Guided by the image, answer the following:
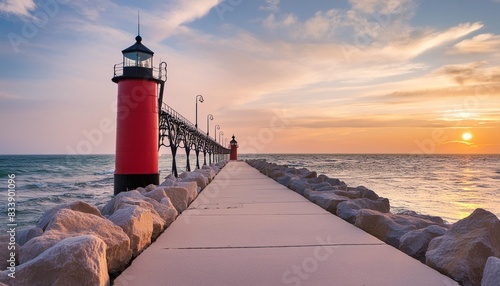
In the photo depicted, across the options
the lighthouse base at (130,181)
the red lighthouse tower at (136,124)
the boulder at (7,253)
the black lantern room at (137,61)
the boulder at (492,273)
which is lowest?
the lighthouse base at (130,181)

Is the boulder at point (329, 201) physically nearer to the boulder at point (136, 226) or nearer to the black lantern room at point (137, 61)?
the boulder at point (136, 226)

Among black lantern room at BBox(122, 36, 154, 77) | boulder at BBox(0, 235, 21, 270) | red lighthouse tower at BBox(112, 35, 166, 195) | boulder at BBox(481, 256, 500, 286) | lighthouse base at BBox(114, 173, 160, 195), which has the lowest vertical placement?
lighthouse base at BBox(114, 173, 160, 195)

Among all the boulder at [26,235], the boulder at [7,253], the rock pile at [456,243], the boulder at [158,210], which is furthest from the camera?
the boulder at [158,210]

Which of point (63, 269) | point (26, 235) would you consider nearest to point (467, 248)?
point (63, 269)

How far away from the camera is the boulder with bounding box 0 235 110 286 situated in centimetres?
262

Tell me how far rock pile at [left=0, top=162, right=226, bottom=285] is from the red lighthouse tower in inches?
373

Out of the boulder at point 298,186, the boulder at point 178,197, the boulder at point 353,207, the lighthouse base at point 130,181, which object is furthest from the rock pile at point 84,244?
the lighthouse base at point 130,181

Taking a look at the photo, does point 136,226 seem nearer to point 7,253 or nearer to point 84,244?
point 7,253

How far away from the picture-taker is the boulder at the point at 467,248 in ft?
10.5

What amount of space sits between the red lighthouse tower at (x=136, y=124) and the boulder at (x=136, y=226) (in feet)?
35.2

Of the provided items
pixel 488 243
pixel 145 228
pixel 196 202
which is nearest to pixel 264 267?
pixel 145 228

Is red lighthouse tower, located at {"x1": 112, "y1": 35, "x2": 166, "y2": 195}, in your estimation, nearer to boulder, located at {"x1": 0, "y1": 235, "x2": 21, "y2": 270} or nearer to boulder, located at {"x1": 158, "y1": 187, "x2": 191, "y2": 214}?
boulder, located at {"x1": 158, "y1": 187, "x2": 191, "y2": 214}

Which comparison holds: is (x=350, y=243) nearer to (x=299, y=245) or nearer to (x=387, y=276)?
(x=299, y=245)

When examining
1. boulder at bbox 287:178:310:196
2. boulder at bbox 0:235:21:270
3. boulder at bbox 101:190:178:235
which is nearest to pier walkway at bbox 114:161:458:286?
boulder at bbox 101:190:178:235
